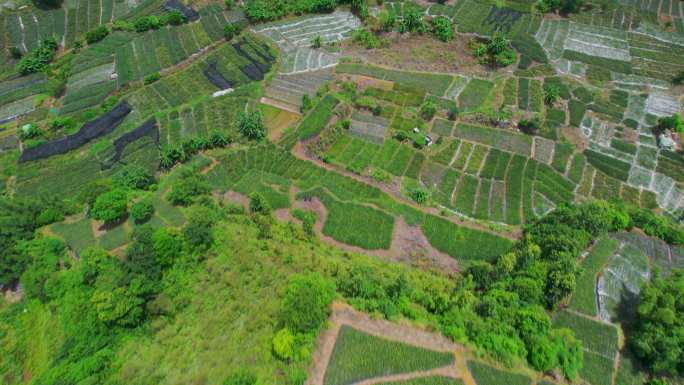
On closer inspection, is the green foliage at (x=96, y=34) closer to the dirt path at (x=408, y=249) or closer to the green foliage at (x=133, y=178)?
the green foliage at (x=133, y=178)

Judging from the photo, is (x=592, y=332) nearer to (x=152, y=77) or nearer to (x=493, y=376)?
(x=493, y=376)

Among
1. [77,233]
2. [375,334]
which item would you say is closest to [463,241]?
[375,334]

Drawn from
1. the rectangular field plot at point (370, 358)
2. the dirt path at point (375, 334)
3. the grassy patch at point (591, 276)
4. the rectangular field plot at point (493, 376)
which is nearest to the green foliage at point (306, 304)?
the dirt path at point (375, 334)

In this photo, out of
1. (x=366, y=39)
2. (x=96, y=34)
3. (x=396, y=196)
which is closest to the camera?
(x=396, y=196)

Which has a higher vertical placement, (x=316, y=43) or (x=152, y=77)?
(x=316, y=43)

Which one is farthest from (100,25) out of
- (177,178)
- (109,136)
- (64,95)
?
(177,178)

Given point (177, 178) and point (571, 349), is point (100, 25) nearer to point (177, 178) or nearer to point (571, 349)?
point (177, 178)
